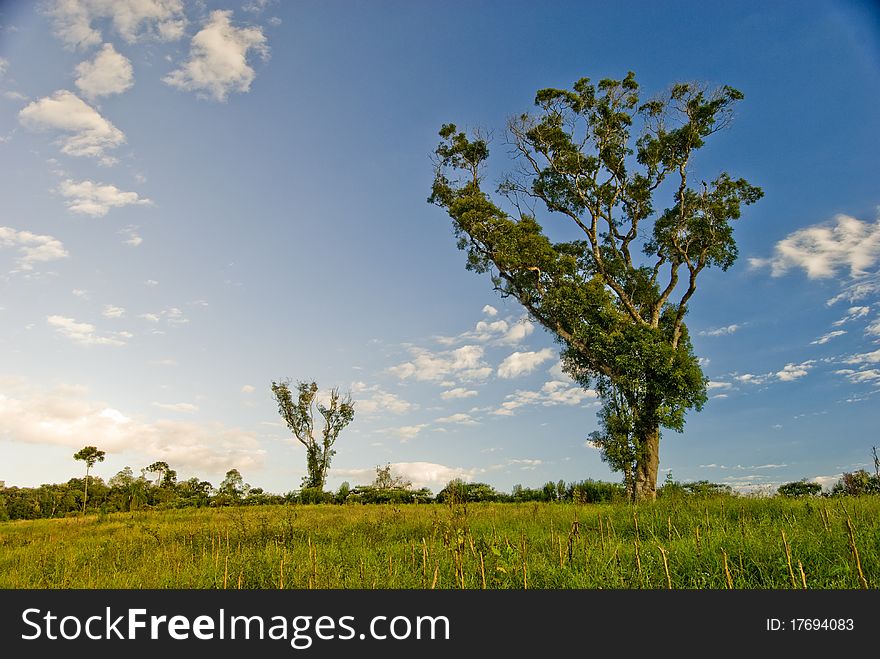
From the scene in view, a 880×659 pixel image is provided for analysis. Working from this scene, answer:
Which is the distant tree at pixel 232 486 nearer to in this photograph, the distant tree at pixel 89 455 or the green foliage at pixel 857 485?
the distant tree at pixel 89 455

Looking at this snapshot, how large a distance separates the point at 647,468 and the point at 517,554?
14724 millimetres

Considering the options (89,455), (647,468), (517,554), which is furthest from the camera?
(89,455)

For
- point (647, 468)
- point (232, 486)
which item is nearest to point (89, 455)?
point (232, 486)

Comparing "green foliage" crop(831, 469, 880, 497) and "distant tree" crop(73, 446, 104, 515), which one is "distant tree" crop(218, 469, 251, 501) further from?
"green foliage" crop(831, 469, 880, 497)

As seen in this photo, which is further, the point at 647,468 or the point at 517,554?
the point at 647,468

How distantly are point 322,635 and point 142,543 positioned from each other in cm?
1202

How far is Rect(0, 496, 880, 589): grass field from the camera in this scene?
18.6 ft

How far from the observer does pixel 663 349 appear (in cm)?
1948

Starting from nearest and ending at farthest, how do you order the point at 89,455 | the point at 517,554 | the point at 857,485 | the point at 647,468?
1. the point at 517,554
2. the point at 857,485
3. the point at 647,468
4. the point at 89,455

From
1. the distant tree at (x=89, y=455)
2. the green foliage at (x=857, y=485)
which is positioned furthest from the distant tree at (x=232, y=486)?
the green foliage at (x=857, y=485)

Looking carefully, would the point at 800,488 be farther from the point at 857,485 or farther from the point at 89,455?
the point at 89,455

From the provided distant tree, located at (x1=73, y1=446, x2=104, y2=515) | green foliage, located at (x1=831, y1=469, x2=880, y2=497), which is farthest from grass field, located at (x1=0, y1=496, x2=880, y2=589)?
distant tree, located at (x1=73, y1=446, x2=104, y2=515)

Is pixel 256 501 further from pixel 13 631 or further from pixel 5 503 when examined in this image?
pixel 13 631

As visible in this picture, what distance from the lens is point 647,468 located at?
65.5 ft
